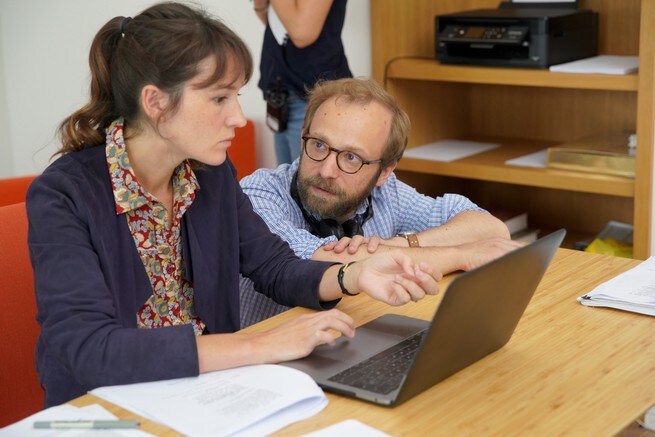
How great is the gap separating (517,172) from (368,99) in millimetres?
1133

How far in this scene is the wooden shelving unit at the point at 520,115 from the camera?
112 inches

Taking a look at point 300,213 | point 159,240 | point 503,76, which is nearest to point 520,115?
point 503,76

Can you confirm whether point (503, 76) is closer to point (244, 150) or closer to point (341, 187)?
point (244, 150)

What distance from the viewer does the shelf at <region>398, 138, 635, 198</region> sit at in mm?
2824

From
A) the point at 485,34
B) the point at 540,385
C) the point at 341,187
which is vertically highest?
the point at 485,34

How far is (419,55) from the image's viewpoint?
3.38 m

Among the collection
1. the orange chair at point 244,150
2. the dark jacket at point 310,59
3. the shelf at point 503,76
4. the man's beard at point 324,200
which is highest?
the dark jacket at point 310,59

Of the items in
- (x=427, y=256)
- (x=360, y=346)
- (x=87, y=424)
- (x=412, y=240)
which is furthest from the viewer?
(x=412, y=240)

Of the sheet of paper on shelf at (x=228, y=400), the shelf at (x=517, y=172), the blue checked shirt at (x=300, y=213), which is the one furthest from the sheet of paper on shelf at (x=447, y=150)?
the sheet of paper on shelf at (x=228, y=400)

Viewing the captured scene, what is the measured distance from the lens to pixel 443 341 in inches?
47.6

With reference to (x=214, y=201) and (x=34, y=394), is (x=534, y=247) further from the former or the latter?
(x=34, y=394)

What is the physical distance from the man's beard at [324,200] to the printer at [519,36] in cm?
115

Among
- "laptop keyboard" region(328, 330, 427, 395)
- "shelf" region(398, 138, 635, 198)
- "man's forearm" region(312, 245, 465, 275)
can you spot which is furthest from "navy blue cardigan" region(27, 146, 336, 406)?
"shelf" region(398, 138, 635, 198)

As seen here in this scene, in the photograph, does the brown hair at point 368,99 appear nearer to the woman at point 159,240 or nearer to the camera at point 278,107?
the woman at point 159,240
